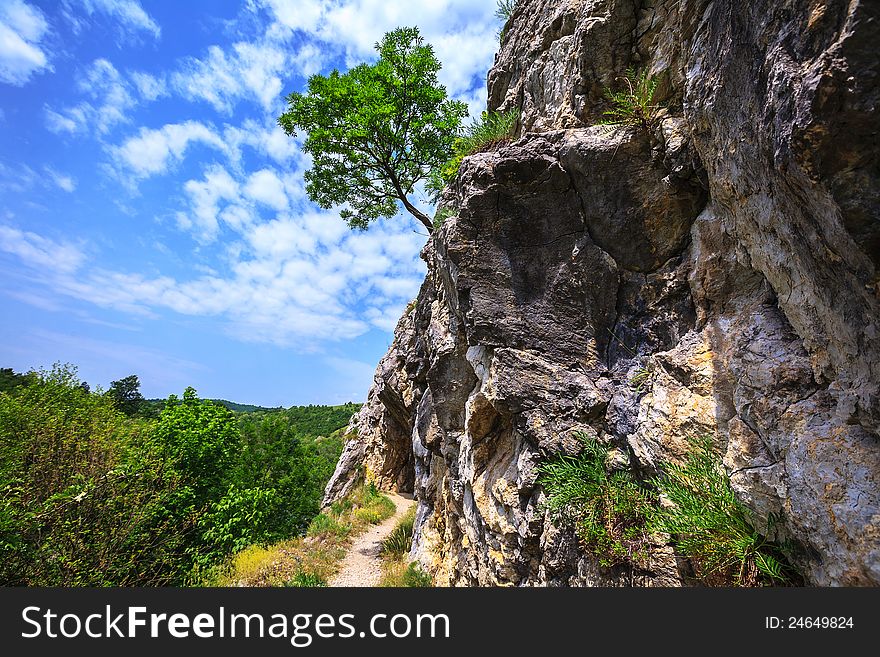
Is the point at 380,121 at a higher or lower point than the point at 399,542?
higher

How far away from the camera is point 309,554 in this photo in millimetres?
11000

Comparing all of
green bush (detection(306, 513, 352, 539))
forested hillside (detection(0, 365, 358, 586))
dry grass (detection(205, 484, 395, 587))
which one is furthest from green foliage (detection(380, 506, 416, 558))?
forested hillside (detection(0, 365, 358, 586))

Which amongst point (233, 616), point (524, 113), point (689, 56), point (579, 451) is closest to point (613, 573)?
point (579, 451)

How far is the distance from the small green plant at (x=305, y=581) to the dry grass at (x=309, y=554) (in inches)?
1.0

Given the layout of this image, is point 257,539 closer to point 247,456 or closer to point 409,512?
point 409,512

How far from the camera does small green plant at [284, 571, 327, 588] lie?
8646 millimetres

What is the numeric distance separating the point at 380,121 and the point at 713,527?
1172 cm

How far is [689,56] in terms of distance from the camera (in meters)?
3.97

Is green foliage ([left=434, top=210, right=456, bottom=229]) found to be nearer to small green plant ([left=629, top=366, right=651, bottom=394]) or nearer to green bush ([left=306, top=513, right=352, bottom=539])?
small green plant ([left=629, top=366, right=651, bottom=394])

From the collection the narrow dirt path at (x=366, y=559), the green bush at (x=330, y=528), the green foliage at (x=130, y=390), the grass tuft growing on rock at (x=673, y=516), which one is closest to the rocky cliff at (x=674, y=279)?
the grass tuft growing on rock at (x=673, y=516)

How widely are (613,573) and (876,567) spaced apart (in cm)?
225

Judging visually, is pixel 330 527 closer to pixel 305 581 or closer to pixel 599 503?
pixel 305 581

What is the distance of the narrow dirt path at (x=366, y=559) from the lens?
30.7 ft

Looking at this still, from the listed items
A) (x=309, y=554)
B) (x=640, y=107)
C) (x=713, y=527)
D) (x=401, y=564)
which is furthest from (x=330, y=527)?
(x=640, y=107)
